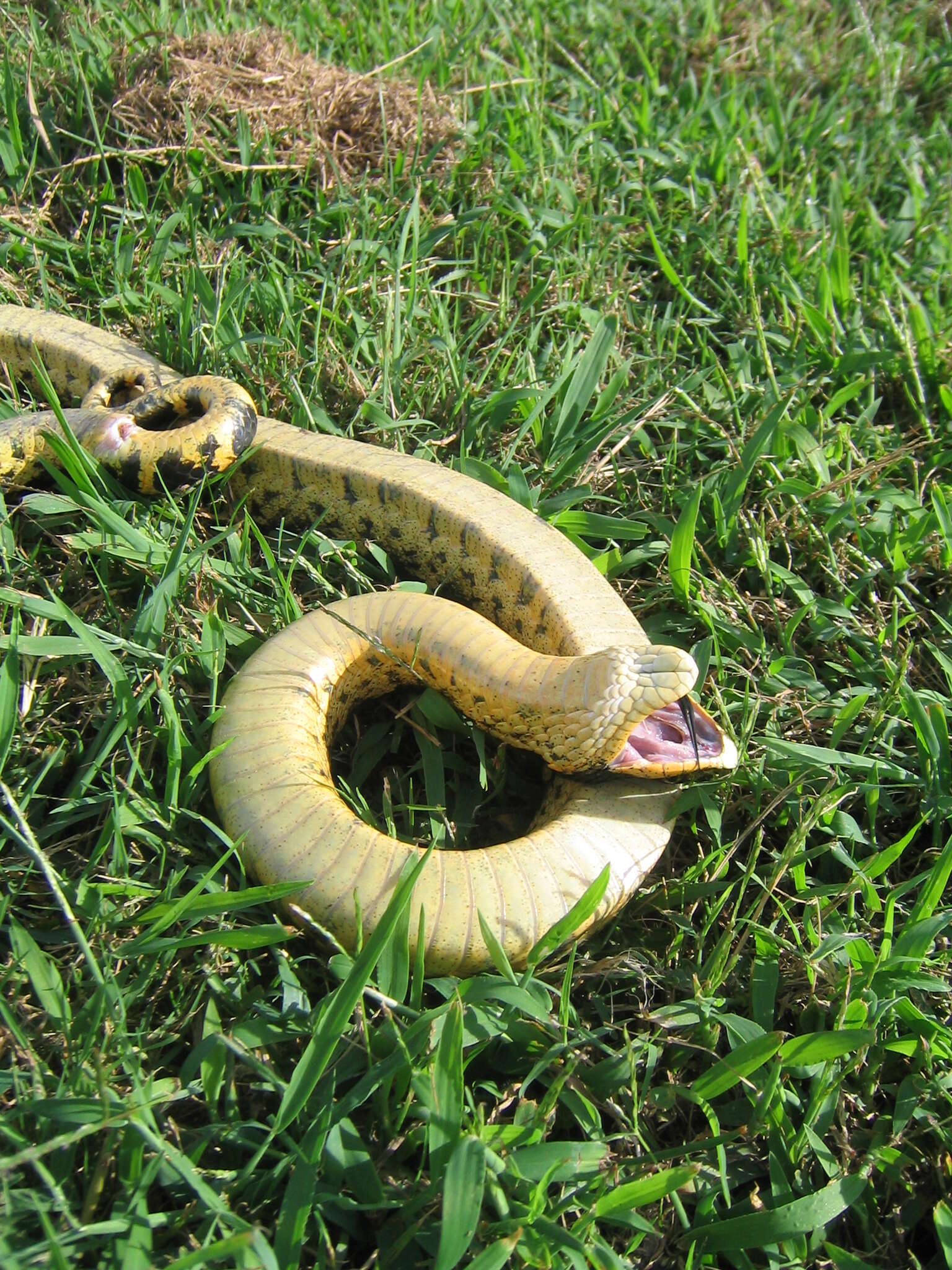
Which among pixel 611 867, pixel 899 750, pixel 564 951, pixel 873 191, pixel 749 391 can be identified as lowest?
pixel 564 951

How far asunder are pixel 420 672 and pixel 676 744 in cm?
74

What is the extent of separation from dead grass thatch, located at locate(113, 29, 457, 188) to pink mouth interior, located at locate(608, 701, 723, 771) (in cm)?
279

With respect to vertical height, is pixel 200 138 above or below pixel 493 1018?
above

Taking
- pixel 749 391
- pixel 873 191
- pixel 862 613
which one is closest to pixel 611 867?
pixel 862 613

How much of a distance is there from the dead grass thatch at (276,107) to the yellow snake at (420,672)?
3.89ft

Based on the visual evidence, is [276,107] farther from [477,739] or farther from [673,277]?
[477,739]

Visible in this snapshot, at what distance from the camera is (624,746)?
2691mm

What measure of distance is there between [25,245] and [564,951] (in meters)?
3.39

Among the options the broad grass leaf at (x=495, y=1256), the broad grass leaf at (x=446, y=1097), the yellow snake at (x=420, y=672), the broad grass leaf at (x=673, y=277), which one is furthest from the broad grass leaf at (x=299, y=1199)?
the broad grass leaf at (x=673, y=277)

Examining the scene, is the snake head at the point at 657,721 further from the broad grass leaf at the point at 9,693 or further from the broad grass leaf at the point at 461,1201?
the broad grass leaf at the point at 9,693

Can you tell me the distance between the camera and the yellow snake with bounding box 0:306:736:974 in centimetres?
248

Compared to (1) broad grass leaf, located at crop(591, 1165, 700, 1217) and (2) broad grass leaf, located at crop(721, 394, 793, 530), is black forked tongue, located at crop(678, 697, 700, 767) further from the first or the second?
(1) broad grass leaf, located at crop(591, 1165, 700, 1217)

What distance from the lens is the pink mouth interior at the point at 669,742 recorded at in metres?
2.71

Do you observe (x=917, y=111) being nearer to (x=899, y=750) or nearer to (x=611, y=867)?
(x=899, y=750)
